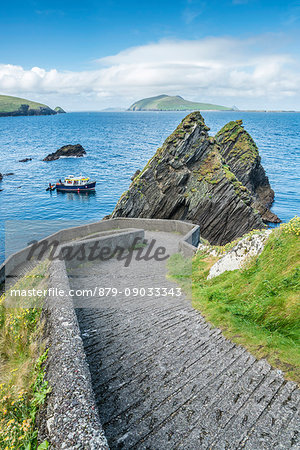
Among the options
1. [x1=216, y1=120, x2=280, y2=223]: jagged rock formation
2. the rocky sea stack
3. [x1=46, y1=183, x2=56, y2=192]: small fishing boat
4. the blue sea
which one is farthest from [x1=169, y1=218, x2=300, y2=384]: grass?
[x1=46, y1=183, x2=56, y2=192]: small fishing boat

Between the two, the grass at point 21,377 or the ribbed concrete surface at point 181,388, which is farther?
the ribbed concrete surface at point 181,388

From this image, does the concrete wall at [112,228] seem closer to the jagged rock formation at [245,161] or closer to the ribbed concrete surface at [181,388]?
the ribbed concrete surface at [181,388]

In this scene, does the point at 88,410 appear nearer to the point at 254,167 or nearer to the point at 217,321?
the point at 217,321

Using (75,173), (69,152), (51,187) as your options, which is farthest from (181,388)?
(69,152)

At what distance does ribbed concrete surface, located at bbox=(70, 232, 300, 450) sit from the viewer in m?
Answer: 4.27

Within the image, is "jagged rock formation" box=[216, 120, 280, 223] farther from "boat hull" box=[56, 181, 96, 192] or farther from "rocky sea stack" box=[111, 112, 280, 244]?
"boat hull" box=[56, 181, 96, 192]

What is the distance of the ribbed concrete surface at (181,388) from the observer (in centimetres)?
427

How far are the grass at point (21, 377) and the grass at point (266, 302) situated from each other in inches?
162

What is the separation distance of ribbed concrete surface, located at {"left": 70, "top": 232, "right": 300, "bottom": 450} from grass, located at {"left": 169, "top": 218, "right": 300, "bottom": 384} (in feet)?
1.22

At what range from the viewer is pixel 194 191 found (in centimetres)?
2750

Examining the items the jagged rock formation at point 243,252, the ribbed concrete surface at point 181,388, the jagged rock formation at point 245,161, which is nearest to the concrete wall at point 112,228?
the jagged rock formation at point 243,252

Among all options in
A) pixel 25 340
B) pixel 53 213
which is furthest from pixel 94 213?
pixel 25 340

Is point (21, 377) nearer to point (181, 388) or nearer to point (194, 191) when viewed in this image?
point (181, 388)

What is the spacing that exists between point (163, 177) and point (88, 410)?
25112mm
